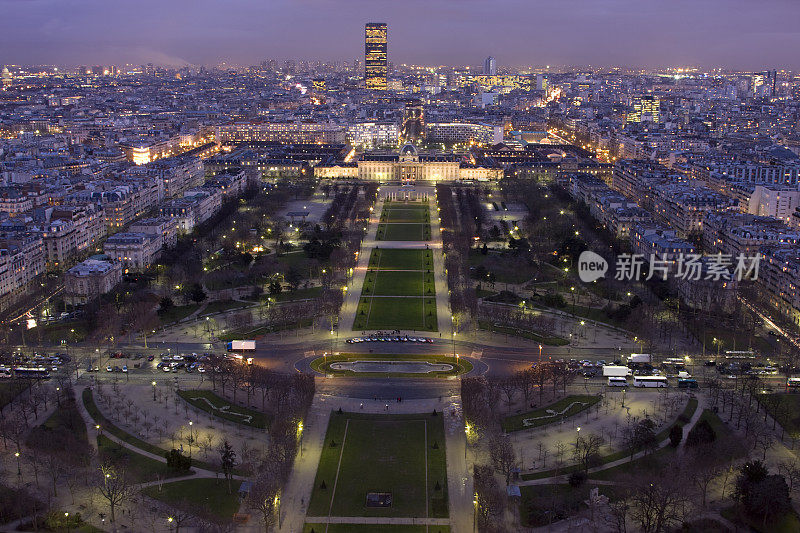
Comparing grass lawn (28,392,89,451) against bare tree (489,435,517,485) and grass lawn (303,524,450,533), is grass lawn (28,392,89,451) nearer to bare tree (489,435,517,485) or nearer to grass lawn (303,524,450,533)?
grass lawn (303,524,450,533)

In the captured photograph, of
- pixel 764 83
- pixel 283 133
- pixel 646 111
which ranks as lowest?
pixel 283 133

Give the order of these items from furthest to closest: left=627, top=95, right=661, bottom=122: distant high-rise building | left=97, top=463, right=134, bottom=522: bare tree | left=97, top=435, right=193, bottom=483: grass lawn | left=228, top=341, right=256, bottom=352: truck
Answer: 1. left=627, top=95, right=661, bottom=122: distant high-rise building
2. left=228, top=341, right=256, bottom=352: truck
3. left=97, top=435, right=193, bottom=483: grass lawn
4. left=97, top=463, right=134, bottom=522: bare tree

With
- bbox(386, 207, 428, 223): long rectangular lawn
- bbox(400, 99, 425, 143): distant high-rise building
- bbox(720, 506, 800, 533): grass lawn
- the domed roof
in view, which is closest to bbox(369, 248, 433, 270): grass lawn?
bbox(386, 207, 428, 223): long rectangular lawn

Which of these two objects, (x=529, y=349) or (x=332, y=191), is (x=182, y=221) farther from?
(x=529, y=349)

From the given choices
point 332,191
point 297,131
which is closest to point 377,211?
point 332,191

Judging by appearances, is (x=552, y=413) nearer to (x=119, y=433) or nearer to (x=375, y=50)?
(x=119, y=433)

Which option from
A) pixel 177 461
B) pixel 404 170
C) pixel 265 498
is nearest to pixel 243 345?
pixel 177 461
